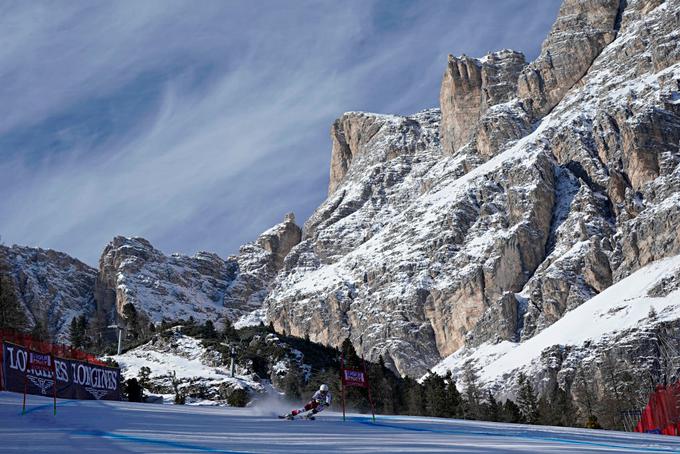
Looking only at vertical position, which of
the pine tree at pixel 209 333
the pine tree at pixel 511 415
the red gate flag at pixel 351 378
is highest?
the pine tree at pixel 209 333

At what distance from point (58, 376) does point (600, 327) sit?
13758cm

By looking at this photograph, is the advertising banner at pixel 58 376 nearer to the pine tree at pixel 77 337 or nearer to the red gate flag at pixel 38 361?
the red gate flag at pixel 38 361

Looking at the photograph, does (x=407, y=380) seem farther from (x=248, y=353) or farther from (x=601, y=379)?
(x=601, y=379)

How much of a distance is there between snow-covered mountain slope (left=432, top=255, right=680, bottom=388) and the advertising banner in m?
119

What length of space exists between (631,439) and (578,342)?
145 m

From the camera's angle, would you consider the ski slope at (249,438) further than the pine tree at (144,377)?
No

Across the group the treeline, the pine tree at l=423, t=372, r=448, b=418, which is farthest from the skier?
the pine tree at l=423, t=372, r=448, b=418

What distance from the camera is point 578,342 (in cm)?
16038

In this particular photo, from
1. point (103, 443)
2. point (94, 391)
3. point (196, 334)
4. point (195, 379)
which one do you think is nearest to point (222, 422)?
point (103, 443)

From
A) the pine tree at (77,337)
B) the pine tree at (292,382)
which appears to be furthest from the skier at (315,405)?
the pine tree at (77,337)

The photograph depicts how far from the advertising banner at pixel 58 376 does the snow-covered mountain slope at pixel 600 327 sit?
119 m

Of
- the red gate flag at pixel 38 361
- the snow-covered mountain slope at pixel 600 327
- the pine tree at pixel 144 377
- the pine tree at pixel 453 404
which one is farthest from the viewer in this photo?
the snow-covered mountain slope at pixel 600 327

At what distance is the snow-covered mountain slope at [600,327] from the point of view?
154 metres

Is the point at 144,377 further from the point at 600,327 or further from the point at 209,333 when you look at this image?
the point at 600,327
